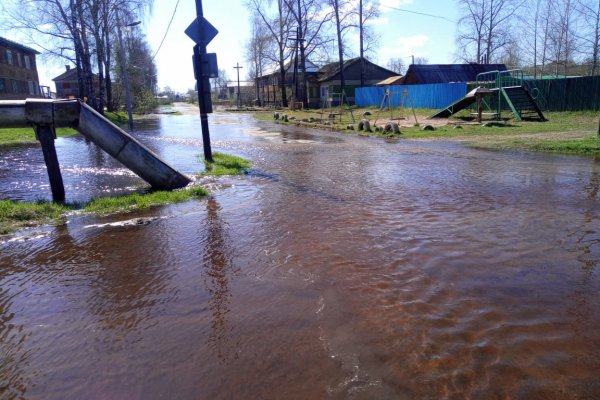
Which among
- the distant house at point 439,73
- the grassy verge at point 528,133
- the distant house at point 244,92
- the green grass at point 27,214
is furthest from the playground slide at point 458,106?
the distant house at point 244,92

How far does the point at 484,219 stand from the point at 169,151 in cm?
1149

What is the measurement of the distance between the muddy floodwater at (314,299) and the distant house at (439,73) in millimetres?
32165

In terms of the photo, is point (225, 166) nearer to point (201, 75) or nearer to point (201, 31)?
point (201, 75)

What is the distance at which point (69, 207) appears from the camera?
270 inches

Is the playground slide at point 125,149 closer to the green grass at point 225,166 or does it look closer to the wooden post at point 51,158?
the wooden post at point 51,158

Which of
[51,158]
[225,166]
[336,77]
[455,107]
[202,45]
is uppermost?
[336,77]

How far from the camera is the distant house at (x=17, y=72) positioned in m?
39.3

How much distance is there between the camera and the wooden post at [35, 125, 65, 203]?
7.27m

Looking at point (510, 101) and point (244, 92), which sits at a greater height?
point (244, 92)

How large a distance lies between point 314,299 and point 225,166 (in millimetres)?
7370

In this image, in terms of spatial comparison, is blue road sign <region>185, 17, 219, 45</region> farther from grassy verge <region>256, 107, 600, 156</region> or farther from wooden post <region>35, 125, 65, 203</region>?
grassy verge <region>256, 107, 600, 156</region>

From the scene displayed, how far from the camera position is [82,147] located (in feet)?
53.9

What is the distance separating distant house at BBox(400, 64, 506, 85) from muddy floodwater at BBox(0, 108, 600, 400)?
32165mm

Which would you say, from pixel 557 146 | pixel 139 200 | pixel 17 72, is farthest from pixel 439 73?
pixel 17 72
